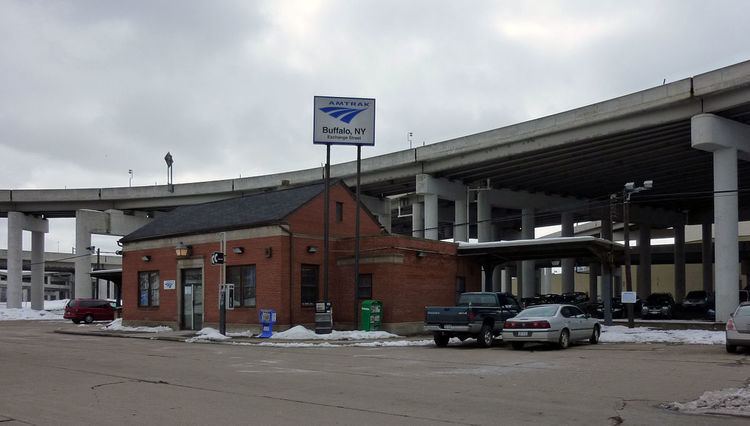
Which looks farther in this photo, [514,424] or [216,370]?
[216,370]

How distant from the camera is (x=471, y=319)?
2338 cm

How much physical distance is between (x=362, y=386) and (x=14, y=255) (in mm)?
67113

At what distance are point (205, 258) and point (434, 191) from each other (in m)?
21.7

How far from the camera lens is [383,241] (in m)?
30.9

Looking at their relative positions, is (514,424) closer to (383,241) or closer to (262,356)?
(262,356)

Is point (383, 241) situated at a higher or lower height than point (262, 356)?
higher

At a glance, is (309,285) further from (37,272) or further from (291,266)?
(37,272)

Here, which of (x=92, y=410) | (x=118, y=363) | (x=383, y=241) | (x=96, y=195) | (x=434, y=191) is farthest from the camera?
(x=96, y=195)

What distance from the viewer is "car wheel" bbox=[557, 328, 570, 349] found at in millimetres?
22062

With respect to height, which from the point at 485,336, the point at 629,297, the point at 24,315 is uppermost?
the point at 629,297

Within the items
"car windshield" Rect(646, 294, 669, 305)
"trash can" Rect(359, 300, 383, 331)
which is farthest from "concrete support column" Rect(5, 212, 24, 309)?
"car windshield" Rect(646, 294, 669, 305)

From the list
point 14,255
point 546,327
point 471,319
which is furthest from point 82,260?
point 546,327

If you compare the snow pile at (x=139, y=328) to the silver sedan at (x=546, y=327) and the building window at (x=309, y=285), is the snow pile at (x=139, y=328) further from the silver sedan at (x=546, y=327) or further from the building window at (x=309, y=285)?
the silver sedan at (x=546, y=327)

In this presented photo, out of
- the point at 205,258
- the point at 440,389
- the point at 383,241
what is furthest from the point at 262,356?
the point at 205,258
